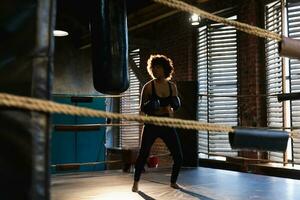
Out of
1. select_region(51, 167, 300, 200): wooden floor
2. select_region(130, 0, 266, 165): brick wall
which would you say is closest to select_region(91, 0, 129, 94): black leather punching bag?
select_region(51, 167, 300, 200): wooden floor

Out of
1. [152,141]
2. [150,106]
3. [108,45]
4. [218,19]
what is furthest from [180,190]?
[218,19]

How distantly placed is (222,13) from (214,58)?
2.09 feet

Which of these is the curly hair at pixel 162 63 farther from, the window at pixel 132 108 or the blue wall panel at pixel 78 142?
the window at pixel 132 108

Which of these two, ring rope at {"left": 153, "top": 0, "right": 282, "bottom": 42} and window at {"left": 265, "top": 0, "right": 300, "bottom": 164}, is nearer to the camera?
ring rope at {"left": 153, "top": 0, "right": 282, "bottom": 42}

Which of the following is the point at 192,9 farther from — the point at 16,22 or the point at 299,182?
the point at 299,182

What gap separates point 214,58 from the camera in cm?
504

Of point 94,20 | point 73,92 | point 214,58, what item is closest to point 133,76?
point 73,92

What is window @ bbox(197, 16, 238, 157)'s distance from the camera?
4.75 metres

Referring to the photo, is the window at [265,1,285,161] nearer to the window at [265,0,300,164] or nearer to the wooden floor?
the window at [265,0,300,164]

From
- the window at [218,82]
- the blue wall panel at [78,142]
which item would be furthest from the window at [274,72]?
the blue wall panel at [78,142]

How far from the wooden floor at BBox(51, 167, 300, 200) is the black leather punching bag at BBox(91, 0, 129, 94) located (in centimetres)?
102

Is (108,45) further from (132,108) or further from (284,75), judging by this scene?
(132,108)

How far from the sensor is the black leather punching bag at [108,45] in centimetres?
168

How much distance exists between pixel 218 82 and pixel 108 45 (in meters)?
3.46
